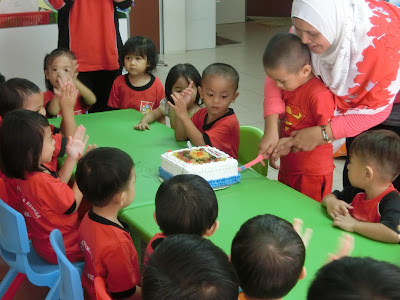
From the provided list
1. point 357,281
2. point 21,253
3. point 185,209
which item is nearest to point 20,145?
point 21,253

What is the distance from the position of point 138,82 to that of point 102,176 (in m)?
1.76

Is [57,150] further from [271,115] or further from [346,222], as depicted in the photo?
[346,222]

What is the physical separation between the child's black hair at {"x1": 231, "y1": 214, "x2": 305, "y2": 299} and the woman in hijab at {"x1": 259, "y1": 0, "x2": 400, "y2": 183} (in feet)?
3.10

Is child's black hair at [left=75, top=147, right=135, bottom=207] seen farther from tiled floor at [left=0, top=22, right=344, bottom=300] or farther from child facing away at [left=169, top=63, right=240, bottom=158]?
tiled floor at [left=0, top=22, right=344, bottom=300]

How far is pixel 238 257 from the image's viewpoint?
4.22ft

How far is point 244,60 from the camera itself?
780 cm

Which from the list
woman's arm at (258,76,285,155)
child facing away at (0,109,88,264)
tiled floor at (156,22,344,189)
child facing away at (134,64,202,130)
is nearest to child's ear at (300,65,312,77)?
woman's arm at (258,76,285,155)

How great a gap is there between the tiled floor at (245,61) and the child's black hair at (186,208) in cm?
139

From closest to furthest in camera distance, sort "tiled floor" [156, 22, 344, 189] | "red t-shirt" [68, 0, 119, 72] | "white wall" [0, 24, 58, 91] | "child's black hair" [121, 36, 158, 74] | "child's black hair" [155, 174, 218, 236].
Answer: "child's black hair" [155, 174, 218, 236], "child's black hair" [121, 36, 158, 74], "red t-shirt" [68, 0, 119, 72], "white wall" [0, 24, 58, 91], "tiled floor" [156, 22, 344, 189]

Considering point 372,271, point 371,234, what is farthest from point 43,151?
point 372,271

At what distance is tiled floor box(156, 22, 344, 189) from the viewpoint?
17.7ft

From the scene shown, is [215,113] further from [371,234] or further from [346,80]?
[371,234]

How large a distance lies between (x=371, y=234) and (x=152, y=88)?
6.72 ft

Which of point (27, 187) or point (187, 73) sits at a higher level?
point (187, 73)
